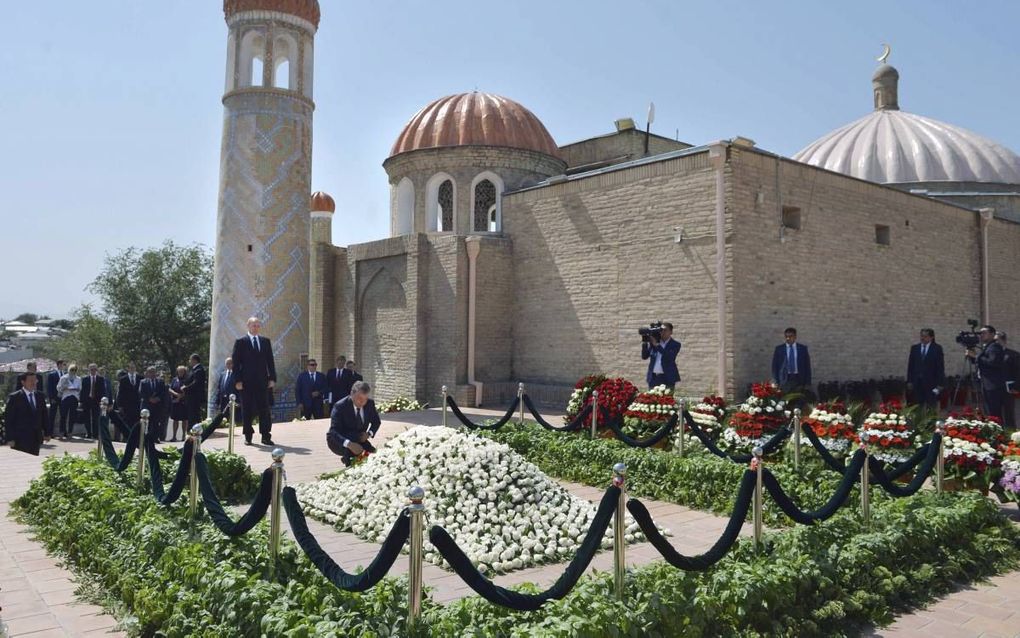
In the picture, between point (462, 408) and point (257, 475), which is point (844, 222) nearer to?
Result: point (462, 408)

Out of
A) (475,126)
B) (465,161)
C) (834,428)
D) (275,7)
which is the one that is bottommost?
(834,428)

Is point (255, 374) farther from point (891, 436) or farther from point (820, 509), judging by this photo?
point (891, 436)

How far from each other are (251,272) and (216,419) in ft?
33.1

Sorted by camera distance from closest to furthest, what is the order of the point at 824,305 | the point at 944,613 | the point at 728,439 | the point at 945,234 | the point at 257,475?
the point at 944,613 < the point at 257,475 < the point at 728,439 < the point at 824,305 < the point at 945,234

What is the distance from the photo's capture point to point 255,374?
10.6 m

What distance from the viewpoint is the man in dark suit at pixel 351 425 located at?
7836 mm

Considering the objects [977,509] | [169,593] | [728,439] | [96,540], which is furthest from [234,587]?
[728,439]

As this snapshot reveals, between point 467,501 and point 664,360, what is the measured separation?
18.2 feet

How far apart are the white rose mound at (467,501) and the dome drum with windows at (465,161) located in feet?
39.3

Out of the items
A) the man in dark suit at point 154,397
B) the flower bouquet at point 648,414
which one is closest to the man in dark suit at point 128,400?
the man in dark suit at point 154,397

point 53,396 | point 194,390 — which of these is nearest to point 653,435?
point 194,390

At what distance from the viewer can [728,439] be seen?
912 centimetres

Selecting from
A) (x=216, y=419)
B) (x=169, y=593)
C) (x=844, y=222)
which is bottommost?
(x=169, y=593)

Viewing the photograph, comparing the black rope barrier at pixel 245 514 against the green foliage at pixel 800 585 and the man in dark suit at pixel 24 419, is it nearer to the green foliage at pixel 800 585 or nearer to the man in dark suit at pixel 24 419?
the green foliage at pixel 800 585
